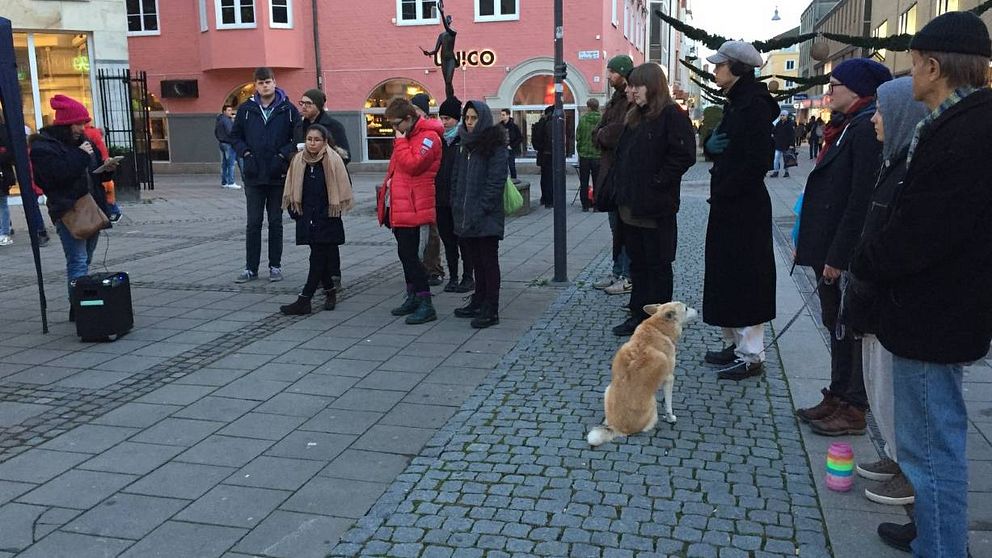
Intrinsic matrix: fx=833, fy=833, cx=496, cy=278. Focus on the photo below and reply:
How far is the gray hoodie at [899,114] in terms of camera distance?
3.53m

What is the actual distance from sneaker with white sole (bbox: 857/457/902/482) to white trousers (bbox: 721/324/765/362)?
1501 millimetres

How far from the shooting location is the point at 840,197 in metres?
4.35

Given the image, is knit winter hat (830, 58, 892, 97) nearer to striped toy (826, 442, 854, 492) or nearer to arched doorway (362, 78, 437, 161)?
striped toy (826, 442, 854, 492)

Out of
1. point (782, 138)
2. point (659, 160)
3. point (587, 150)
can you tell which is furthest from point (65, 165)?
point (782, 138)

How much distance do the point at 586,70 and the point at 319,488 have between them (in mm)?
23302

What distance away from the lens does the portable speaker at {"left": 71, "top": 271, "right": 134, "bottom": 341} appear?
21.1 feet

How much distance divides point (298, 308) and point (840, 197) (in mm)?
4727

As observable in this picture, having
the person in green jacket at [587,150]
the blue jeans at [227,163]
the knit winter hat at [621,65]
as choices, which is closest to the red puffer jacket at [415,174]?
the knit winter hat at [621,65]

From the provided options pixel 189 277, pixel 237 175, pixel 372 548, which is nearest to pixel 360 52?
pixel 237 175

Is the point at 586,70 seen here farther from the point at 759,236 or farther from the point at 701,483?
the point at 701,483

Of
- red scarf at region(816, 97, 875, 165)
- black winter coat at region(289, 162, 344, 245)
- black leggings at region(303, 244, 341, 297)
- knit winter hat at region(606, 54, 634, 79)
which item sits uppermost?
knit winter hat at region(606, 54, 634, 79)

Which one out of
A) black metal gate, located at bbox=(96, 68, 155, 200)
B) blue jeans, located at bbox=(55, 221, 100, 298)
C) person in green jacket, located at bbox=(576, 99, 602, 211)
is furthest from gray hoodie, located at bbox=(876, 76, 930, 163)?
black metal gate, located at bbox=(96, 68, 155, 200)

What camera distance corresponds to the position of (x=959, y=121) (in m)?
2.70

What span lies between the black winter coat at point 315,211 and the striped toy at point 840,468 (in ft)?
16.0
